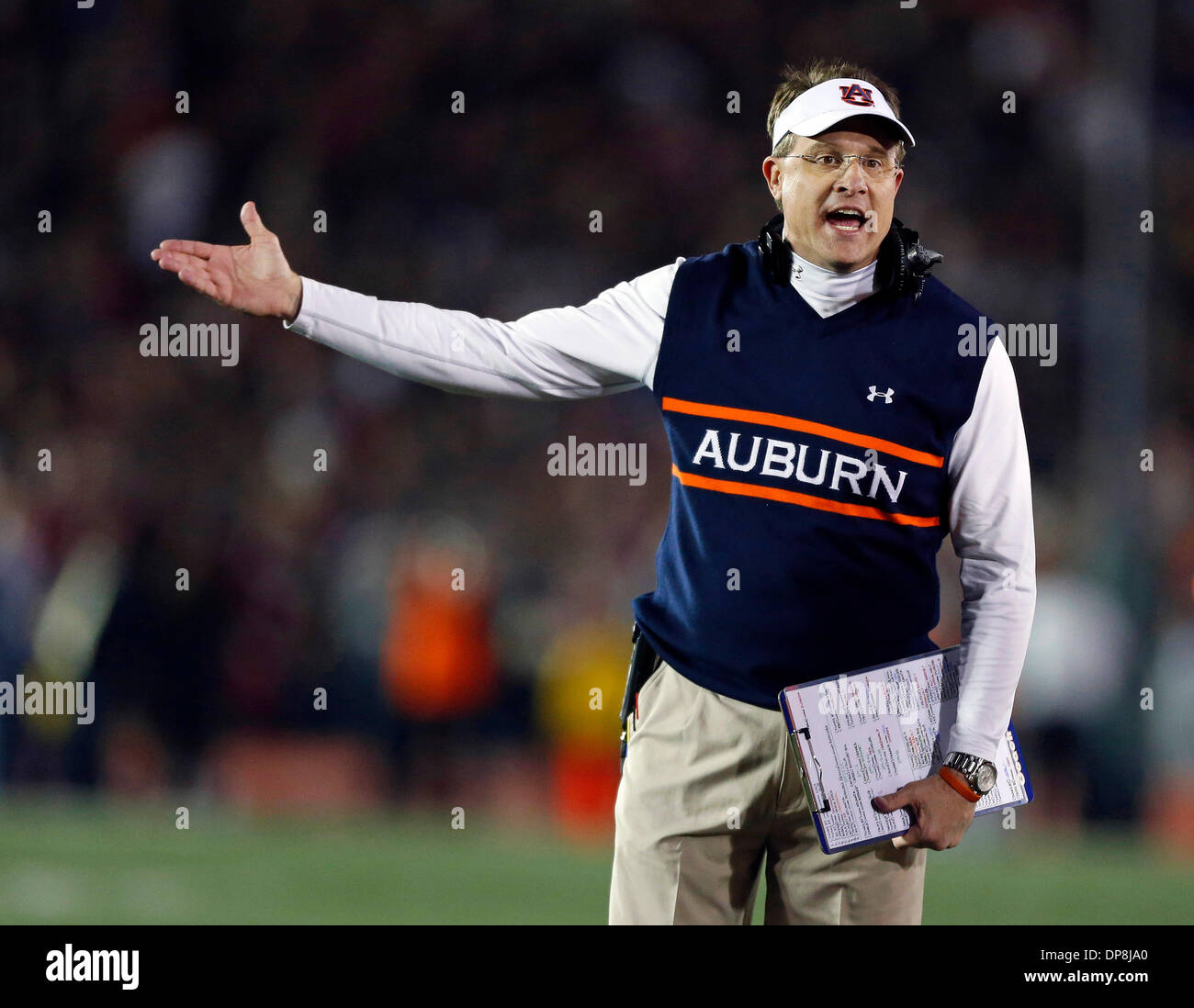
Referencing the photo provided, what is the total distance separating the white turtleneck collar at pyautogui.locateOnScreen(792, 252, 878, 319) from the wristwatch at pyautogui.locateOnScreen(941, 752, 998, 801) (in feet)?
2.72

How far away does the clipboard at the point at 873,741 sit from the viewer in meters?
2.96

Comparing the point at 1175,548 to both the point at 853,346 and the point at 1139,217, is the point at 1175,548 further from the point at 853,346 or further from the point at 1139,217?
the point at 853,346

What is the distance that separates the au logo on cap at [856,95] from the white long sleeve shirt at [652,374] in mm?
292

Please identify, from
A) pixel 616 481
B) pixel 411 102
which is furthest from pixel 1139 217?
pixel 411 102

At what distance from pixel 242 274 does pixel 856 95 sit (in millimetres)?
1117

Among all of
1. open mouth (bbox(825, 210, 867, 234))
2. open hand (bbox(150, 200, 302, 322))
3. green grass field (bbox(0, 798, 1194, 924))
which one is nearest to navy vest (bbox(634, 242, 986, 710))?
open mouth (bbox(825, 210, 867, 234))

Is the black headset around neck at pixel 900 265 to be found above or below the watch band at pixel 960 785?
above

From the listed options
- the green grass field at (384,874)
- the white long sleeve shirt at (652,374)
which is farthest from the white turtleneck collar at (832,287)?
the green grass field at (384,874)

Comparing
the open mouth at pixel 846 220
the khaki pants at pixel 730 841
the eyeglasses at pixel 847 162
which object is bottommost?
the khaki pants at pixel 730 841

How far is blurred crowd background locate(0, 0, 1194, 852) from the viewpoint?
30.2ft

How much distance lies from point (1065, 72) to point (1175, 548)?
4.16 m

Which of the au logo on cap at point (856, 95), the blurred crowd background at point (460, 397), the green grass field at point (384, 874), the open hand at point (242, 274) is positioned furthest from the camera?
the blurred crowd background at point (460, 397)

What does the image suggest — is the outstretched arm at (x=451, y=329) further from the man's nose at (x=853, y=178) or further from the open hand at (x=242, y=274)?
the man's nose at (x=853, y=178)

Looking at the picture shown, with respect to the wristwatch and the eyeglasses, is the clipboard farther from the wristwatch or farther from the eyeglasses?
the eyeglasses
